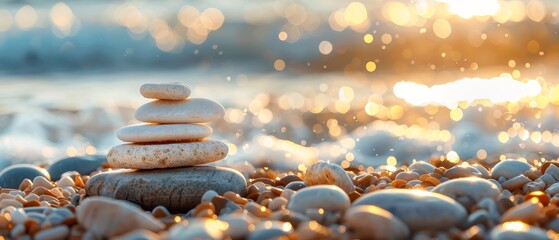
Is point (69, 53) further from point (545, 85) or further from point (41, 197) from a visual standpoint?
point (41, 197)

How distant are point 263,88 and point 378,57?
127 inches

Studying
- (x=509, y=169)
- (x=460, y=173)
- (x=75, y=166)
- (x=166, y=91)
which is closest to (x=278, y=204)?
(x=166, y=91)

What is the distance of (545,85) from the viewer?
37.1 ft

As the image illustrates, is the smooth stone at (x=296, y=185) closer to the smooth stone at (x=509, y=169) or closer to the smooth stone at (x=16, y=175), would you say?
the smooth stone at (x=509, y=169)

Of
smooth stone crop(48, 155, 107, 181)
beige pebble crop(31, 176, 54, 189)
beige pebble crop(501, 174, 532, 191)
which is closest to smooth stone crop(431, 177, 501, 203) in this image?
beige pebble crop(501, 174, 532, 191)

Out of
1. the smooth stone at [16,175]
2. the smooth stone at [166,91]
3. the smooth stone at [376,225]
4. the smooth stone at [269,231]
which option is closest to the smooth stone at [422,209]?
the smooth stone at [376,225]

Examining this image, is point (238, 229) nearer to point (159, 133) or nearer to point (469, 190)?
point (469, 190)

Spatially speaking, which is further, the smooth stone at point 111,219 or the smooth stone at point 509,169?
the smooth stone at point 509,169

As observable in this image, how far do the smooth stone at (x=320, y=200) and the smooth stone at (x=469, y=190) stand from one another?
479 mm

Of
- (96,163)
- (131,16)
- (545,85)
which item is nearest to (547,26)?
(545,85)

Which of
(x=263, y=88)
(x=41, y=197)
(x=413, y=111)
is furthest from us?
(x=263, y=88)

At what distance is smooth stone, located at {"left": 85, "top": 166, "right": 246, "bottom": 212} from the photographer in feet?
13.5

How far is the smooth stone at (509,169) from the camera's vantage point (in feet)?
14.7

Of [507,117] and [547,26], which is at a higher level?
[547,26]
